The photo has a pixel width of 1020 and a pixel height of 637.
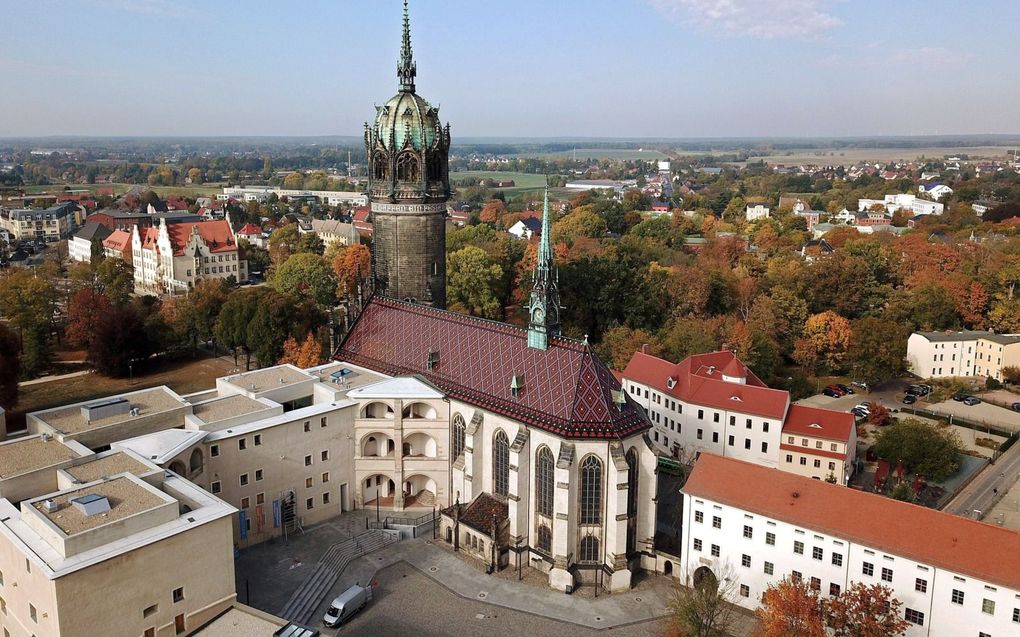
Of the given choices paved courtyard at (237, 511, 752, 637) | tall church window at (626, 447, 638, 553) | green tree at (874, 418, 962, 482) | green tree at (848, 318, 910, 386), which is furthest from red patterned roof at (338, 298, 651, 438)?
green tree at (848, 318, 910, 386)

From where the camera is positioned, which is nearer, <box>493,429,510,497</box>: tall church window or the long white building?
the long white building

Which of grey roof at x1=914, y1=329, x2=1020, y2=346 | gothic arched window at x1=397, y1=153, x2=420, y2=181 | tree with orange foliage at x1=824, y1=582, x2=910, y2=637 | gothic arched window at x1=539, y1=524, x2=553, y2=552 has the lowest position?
gothic arched window at x1=539, y1=524, x2=553, y2=552

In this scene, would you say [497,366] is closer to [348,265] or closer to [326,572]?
[326,572]

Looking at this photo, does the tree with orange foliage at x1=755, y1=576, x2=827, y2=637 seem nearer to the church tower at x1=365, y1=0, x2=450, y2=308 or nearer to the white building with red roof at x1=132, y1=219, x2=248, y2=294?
the church tower at x1=365, y1=0, x2=450, y2=308

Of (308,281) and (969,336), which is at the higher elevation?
(308,281)

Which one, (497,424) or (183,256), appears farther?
(183,256)

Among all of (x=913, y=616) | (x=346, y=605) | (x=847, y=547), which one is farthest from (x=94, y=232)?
(x=913, y=616)

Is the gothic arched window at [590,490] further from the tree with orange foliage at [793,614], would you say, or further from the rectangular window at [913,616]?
the rectangular window at [913,616]

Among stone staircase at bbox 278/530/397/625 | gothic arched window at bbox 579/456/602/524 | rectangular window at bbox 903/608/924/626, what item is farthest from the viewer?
gothic arched window at bbox 579/456/602/524
